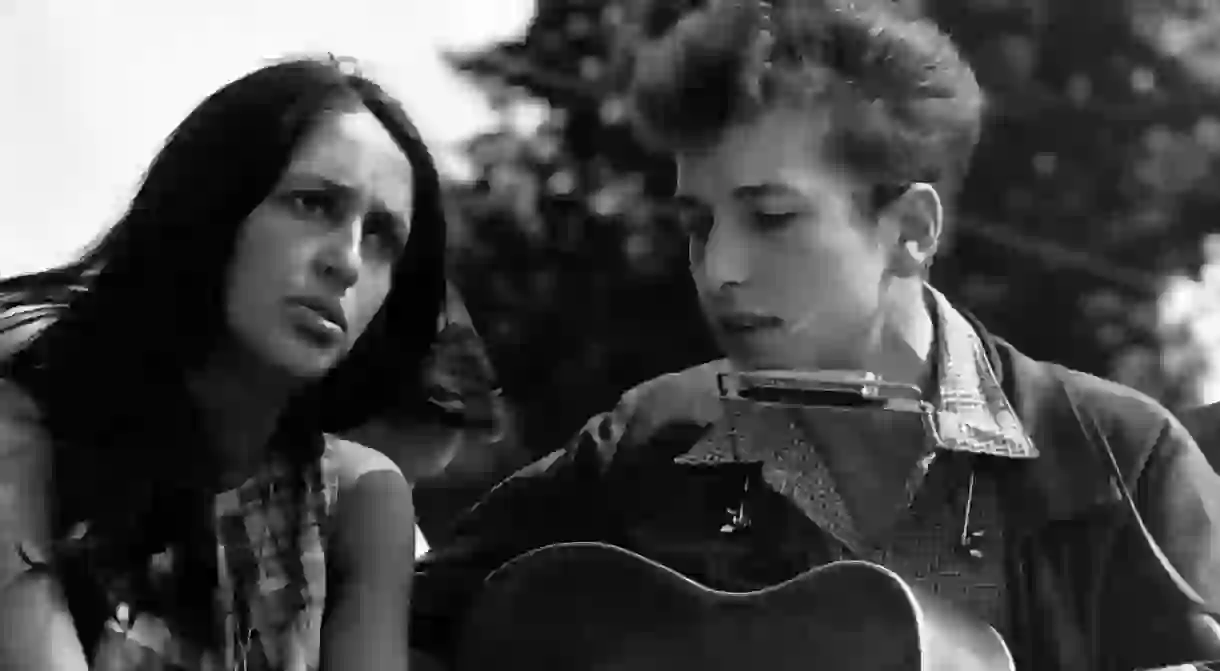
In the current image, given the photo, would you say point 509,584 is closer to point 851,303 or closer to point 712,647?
point 712,647

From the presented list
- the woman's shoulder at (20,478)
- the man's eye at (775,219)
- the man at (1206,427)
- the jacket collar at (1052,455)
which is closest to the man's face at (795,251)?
the man's eye at (775,219)

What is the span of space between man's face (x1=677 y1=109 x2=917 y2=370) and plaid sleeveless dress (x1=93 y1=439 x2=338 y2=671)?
1.02 ft

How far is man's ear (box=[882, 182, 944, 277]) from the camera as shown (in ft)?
2.87

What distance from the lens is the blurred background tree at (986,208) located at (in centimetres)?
92

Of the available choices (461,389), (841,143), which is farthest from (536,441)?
(841,143)

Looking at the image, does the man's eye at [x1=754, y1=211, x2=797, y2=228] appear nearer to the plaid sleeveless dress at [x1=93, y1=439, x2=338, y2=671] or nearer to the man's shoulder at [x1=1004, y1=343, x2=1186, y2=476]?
the man's shoulder at [x1=1004, y1=343, x2=1186, y2=476]

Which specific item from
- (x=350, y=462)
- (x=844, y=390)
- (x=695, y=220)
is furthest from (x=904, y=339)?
(x=350, y=462)

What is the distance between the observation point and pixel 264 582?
836 mm

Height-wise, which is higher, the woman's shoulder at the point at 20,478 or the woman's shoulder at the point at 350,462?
the woman's shoulder at the point at 20,478

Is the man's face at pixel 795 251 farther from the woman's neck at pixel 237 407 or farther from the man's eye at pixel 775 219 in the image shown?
the woman's neck at pixel 237 407

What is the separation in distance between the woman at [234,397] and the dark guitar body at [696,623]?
0.08m

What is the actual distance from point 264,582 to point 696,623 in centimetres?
28

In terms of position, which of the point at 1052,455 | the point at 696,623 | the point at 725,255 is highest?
the point at 725,255

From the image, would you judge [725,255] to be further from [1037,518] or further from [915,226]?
[1037,518]
